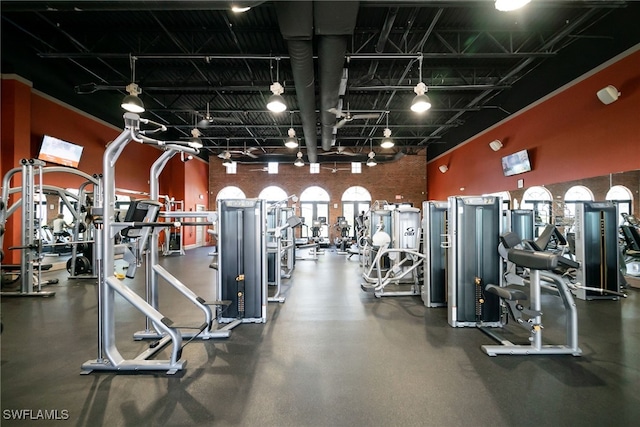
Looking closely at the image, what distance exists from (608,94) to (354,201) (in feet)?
35.2

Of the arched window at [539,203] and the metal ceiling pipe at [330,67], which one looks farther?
the arched window at [539,203]

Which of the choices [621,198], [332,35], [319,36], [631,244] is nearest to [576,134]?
[621,198]

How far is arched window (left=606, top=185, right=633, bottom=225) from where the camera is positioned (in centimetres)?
496

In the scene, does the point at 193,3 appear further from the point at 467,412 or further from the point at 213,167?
the point at 213,167

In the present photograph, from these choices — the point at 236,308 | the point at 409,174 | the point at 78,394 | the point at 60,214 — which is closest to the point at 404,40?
the point at 236,308

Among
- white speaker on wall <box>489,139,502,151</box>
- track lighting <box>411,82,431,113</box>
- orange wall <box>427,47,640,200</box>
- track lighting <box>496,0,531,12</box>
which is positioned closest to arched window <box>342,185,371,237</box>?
orange wall <box>427,47,640,200</box>

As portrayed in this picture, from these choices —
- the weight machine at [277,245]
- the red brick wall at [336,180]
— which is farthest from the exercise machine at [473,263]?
the red brick wall at [336,180]

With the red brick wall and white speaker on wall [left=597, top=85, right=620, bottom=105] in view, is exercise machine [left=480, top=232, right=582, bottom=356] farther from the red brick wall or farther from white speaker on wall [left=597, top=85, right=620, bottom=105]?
the red brick wall

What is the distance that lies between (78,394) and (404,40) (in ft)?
22.6

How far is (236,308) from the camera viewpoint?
354 centimetres

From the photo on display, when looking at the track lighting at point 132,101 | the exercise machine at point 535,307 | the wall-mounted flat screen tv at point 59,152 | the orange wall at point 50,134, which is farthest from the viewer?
the wall-mounted flat screen tv at point 59,152

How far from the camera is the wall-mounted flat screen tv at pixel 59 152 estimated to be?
655cm

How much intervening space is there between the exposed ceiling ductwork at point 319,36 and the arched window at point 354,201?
8.90m

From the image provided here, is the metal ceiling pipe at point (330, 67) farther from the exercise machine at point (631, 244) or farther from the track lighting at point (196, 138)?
the exercise machine at point (631, 244)
